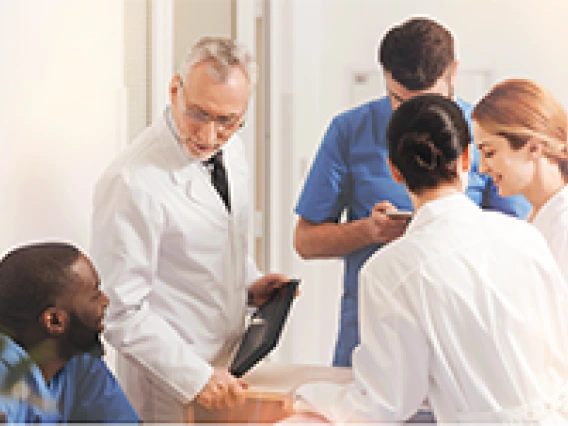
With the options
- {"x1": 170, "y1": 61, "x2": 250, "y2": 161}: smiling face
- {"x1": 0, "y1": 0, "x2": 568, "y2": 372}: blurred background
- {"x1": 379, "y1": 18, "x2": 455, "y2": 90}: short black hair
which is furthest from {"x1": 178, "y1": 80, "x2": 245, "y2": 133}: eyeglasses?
{"x1": 379, "y1": 18, "x2": 455, "y2": 90}: short black hair

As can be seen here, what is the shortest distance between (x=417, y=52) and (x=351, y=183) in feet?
0.66

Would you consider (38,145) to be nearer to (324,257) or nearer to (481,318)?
(324,257)

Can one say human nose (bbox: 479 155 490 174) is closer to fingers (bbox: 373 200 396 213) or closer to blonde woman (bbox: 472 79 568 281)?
blonde woman (bbox: 472 79 568 281)

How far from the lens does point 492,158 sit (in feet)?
2.80

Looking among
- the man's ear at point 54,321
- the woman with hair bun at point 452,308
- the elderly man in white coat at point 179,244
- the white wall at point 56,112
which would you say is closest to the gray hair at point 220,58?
the elderly man in white coat at point 179,244

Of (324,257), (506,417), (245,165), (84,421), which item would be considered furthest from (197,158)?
(506,417)

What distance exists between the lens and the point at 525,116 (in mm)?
855

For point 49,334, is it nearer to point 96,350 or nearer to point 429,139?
point 96,350

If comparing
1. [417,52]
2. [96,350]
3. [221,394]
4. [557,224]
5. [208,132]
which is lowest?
[221,394]

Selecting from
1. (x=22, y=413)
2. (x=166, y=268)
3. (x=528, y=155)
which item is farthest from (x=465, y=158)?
(x=22, y=413)

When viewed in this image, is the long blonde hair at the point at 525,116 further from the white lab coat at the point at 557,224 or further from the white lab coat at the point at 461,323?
the white lab coat at the point at 461,323

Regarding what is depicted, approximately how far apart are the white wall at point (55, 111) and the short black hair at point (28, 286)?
0.11 meters

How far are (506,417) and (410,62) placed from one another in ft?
1.44

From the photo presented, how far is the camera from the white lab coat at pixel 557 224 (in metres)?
0.81
